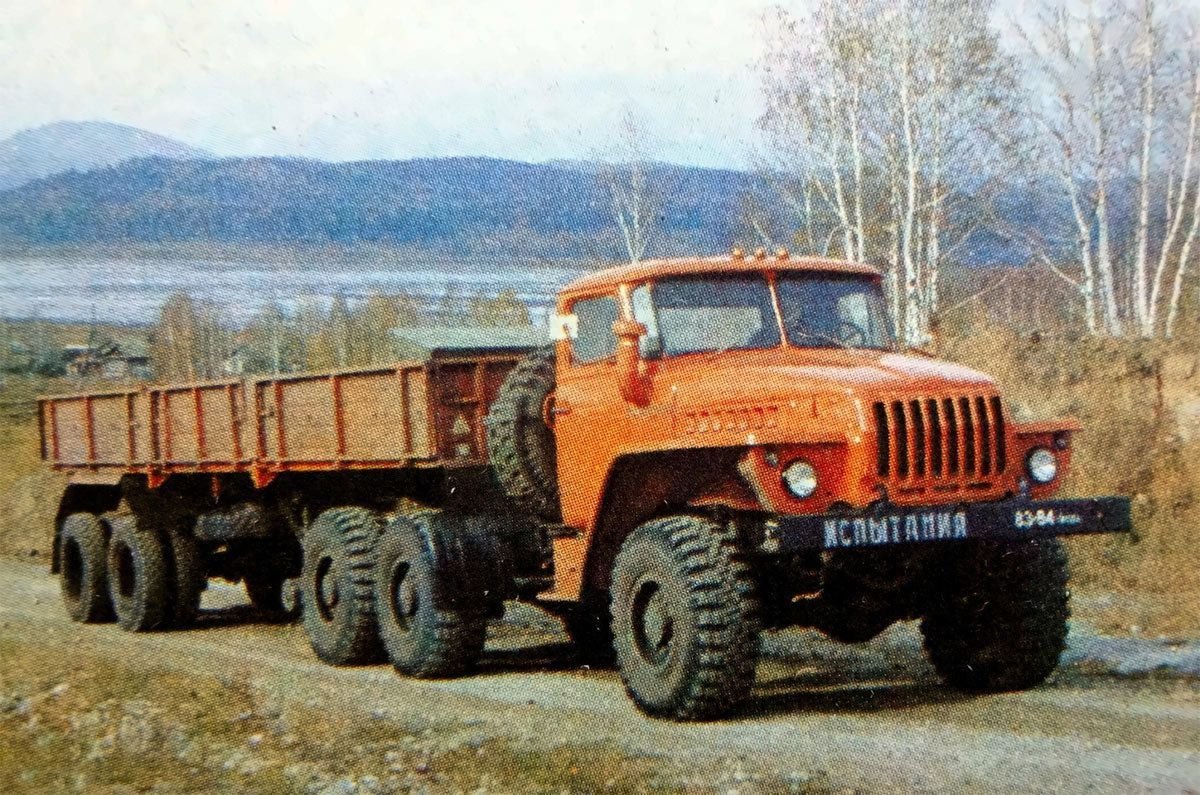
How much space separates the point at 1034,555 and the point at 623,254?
17742 millimetres

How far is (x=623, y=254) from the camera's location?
25.6m

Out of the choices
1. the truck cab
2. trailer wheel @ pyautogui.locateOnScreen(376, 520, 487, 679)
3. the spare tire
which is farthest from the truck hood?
trailer wheel @ pyautogui.locateOnScreen(376, 520, 487, 679)

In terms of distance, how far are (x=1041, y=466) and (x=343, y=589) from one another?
481 cm

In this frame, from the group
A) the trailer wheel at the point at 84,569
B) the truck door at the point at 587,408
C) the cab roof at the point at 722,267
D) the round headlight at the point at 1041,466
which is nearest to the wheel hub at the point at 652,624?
the truck door at the point at 587,408

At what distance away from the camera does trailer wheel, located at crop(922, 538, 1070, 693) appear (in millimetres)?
8203

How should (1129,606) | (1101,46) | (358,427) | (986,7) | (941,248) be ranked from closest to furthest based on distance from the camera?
(358,427) < (1129,606) < (1101,46) < (986,7) < (941,248)

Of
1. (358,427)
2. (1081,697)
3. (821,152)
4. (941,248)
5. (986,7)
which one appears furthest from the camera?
(941,248)

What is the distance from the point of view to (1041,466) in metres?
8.03

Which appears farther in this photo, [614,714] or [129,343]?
[129,343]

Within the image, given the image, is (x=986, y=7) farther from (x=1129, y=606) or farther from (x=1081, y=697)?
(x=1081, y=697)

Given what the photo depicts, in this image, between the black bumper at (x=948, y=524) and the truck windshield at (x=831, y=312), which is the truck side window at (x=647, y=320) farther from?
the black bumper at (x=948, y=524)

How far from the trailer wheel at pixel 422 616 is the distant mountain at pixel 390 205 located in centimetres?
1294

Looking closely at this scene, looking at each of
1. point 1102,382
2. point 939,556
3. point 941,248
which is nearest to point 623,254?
point 941,248

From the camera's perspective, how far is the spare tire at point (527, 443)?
9266 millimetres
